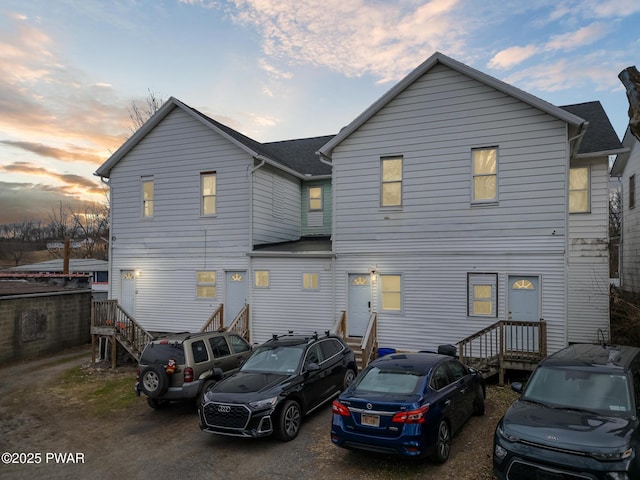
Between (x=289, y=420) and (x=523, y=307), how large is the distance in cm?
799

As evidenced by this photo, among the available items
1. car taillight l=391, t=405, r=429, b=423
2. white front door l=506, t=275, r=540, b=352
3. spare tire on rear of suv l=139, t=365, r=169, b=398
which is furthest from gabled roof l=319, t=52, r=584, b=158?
car taillight l=391, t=405, r=429, b=423

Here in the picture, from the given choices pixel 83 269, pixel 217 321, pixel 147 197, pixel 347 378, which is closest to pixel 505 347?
pixel 347 378

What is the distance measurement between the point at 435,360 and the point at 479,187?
7.10m

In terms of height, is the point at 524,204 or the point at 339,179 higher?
the point at 339,179

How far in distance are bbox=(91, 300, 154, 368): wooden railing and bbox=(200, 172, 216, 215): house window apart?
15.9ft

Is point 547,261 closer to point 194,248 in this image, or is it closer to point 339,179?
point 339,179

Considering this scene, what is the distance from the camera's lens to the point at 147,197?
60.1 ft

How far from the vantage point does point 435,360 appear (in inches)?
313

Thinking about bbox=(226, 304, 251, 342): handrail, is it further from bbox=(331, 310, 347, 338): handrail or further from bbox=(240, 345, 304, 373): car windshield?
bbox=(240, 345, 304, 373): car windshield

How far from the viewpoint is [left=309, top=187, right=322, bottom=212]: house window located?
792 inches

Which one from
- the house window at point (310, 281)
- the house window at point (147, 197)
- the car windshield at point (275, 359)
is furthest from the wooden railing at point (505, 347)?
the house window at point (147, 197)

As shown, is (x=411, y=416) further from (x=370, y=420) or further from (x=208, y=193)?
(x=208, y=193)

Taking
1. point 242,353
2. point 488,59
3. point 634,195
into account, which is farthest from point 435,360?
point 634,195

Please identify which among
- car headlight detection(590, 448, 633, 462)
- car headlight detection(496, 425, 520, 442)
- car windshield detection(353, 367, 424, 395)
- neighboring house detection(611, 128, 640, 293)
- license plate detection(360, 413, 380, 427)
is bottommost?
license plate detection(360, 413, 380, 427)
